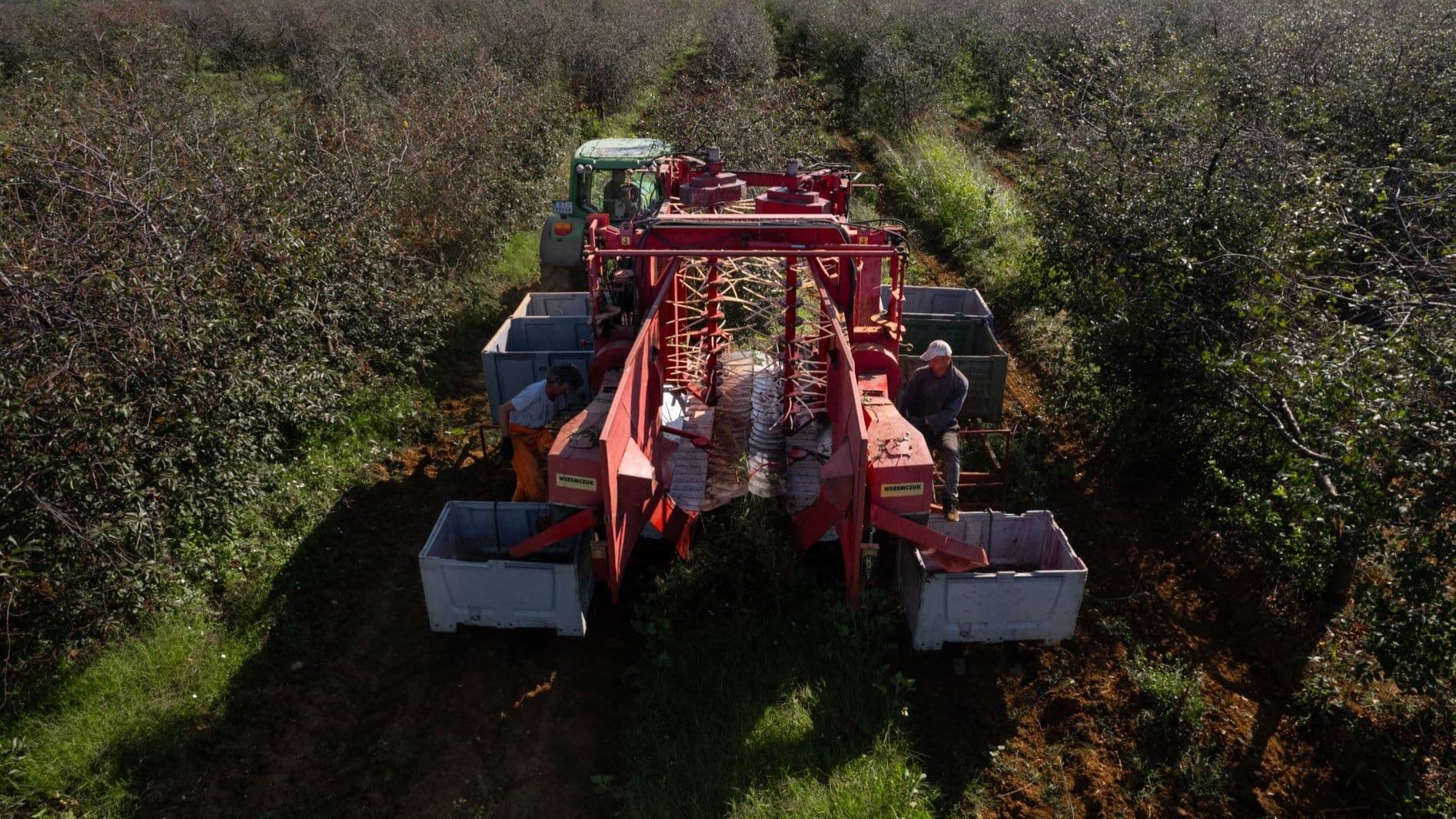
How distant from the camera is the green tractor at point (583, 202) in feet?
35.0

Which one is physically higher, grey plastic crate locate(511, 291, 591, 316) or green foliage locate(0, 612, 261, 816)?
grey plastic crate locate(511, 291, 591, 316)

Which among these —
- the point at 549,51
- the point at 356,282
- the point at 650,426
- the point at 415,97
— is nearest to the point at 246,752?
the point at 650,426

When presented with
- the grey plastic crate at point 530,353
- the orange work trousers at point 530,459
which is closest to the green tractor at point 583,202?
the grey plastic crate at point 530,353

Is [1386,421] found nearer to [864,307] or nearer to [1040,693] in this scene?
[1040,693]

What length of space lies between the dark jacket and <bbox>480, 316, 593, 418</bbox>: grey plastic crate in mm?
2591

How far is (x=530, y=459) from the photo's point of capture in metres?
6.63

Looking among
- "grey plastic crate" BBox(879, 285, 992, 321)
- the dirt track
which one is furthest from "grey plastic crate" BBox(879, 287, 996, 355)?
the dirt track

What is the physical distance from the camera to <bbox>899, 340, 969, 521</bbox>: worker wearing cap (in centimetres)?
651

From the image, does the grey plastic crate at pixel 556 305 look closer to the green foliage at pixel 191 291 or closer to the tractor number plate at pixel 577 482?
the green foliage at pixel 191 291

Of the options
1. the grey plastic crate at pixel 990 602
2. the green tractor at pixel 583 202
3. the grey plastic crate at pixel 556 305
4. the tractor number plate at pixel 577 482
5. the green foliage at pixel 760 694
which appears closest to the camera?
the green foliage at pixel 760 694

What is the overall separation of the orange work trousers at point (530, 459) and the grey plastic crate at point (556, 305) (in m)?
3.24

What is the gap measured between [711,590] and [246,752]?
2.95 metres

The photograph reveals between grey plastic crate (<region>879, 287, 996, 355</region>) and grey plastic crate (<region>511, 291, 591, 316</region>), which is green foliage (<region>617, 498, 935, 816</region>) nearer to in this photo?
grey plastic crate (<region>879, 287, 996, 355</region>)

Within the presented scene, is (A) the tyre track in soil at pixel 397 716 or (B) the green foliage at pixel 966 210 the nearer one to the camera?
(A) the tyre track in soil at pixel 397 716
